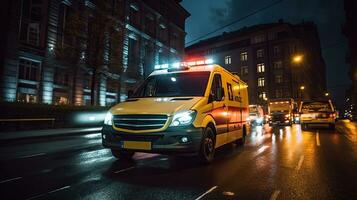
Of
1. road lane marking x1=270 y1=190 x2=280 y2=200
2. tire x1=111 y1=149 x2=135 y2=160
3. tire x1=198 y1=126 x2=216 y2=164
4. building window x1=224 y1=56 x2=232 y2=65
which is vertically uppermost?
building window x1=224 y1=56 x2=232 y2=65

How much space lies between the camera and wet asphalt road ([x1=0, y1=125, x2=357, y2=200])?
14.2ft

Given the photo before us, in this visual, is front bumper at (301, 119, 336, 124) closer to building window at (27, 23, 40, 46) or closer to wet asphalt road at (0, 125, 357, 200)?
wet asphalt road at (0, 125, 357, 200)

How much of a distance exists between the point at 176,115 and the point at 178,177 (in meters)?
1.34

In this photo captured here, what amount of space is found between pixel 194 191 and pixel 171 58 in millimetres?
44569

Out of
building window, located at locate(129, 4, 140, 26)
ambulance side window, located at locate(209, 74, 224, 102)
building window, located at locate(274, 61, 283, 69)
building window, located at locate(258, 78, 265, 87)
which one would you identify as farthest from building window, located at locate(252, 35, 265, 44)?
ambulance side window, located at locate(209, 74, 224, 102)

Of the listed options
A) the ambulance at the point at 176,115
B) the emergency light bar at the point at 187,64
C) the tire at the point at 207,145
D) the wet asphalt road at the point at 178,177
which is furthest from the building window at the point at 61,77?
the tire at the point at 207,145

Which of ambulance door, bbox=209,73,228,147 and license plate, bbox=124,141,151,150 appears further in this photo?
ambulance door, bbox=209,73,228,147

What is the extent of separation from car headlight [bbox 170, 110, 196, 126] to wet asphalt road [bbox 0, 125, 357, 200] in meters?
1.10

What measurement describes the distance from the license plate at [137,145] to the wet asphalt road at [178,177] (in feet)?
1.79

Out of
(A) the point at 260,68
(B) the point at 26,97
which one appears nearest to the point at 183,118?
(B) the point at 26,97

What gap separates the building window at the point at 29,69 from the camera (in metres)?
22.6

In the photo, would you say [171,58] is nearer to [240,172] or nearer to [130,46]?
[130,46]

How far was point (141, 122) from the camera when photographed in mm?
5941

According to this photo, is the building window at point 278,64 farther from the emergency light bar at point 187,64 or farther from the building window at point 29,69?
the emergency light bar at point 187,64
